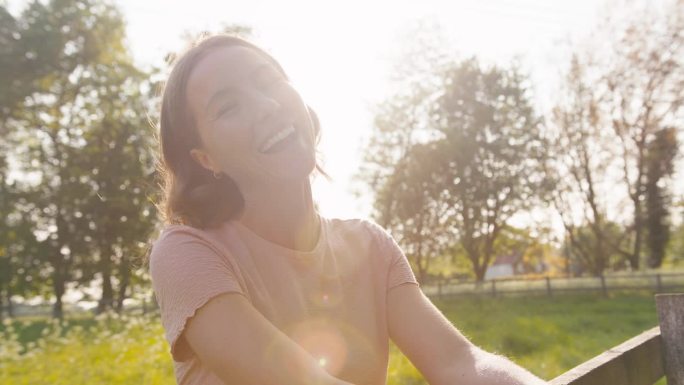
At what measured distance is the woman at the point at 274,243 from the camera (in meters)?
1.41

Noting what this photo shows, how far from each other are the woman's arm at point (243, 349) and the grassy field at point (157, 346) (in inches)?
152

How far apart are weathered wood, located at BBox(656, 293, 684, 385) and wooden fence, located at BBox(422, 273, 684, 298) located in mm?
20824

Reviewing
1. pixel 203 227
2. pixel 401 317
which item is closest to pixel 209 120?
pixel 203 227

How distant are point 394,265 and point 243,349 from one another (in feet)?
2.21

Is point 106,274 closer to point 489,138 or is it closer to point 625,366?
point 489,138

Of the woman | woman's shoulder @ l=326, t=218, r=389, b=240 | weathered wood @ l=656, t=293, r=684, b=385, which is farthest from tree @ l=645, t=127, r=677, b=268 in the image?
the woman

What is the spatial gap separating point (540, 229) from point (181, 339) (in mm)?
33285

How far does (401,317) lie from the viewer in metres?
1.69

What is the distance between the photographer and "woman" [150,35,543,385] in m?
1.41

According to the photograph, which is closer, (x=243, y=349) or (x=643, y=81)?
(x=243, y=349)

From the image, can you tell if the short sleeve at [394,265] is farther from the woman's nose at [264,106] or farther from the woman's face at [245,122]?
the woman's nose at [264,106]

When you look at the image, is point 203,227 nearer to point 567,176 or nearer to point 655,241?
point 567,176

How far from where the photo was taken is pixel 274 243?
1579 mm

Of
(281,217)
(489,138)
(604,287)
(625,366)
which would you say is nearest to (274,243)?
(281,217)
